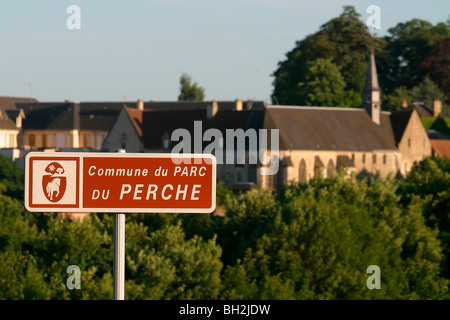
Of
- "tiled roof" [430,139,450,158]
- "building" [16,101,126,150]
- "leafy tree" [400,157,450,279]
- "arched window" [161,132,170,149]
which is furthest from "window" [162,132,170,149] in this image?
"leafy tree" [400,157,450,279]

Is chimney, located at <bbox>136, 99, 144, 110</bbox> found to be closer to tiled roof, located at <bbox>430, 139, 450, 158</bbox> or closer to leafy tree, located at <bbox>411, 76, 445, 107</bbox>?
leafy tree, located at <bbox>411, 76, 445, 107</bbox>

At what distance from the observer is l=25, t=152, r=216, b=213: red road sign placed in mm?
5996

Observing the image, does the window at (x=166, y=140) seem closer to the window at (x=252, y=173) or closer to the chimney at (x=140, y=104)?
the chimney at (x=140, y=104)

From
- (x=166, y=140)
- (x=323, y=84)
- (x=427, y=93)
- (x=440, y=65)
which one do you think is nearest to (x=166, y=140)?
(x=166, y=140)

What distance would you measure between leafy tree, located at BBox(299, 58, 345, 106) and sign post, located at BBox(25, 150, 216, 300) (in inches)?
5024

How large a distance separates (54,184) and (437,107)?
144m

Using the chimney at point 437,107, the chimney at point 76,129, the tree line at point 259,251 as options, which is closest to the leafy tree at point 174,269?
the tree line at point 259,251

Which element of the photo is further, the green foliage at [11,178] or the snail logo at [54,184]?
the green foliage at [11,178]

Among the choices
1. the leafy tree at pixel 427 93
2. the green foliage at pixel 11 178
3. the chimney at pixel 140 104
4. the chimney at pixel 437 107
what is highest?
the leafy tree at pixel 427 93

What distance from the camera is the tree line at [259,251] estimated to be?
195ft

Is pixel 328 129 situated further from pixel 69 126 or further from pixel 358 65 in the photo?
pixel 69 126

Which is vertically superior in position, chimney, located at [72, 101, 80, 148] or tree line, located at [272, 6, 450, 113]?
tree line, located at [272, 6, 450, 113]

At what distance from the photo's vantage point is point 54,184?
20.0 ft

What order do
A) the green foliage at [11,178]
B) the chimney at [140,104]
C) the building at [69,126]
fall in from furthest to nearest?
the building at [69,126] < the chimney at [140,104] < the green foliage at [11,178]
